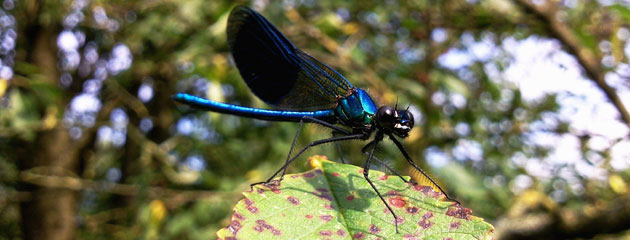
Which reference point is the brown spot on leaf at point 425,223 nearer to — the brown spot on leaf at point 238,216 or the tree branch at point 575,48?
the brown spot on leaf at point 238,216

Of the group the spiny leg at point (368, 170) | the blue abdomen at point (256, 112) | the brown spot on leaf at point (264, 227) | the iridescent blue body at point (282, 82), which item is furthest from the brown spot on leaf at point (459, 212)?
the blue abdomen at point (256, 112)

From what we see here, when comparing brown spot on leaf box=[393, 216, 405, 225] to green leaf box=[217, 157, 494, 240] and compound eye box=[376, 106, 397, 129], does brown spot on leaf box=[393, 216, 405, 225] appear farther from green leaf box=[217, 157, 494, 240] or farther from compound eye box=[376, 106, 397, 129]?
compound eye box=[376, 106, 397, 129]

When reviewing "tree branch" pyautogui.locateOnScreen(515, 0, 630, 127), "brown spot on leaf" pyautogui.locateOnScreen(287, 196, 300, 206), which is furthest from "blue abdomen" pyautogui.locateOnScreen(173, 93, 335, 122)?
"tree branch" pyautogui.locateOnScreen(515, 0, 630, 127)

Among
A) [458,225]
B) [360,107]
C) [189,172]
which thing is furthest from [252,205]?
[189,172]

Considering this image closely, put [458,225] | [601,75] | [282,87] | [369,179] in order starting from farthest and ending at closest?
[601,75], [282,87], [369,179], [458,225]

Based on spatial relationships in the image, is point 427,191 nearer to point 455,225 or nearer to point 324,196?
point 455,225

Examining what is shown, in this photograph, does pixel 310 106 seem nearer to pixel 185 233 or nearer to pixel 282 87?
pixel 282 87

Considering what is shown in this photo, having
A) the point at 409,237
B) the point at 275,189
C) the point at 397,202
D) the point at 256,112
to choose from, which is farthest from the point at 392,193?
the point at 256,112
